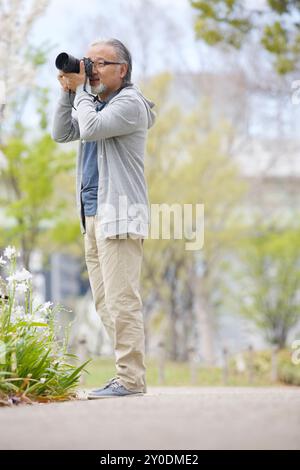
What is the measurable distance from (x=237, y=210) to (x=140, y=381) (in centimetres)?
1458

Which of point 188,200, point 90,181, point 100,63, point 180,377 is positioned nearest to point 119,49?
point 100,63

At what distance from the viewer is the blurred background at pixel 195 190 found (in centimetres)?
1513

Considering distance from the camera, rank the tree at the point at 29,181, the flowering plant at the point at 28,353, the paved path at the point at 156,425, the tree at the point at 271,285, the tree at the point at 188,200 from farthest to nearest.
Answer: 1. the tree at the point at 271,285
2. the tree at the point at 188,200
3. the tree at the point at 29,181
4. the flowering plant at the point at 28,353
5. the paved path at the point at 156,425

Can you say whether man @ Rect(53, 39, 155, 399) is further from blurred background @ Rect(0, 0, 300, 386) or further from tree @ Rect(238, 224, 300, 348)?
tree @ Rect(238, 224, 300, 348)

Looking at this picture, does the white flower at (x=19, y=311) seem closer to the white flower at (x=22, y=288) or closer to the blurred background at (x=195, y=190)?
the white flower at (x=22, y=288)

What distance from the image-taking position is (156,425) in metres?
3.05

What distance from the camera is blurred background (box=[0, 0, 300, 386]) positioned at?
49.6 ft

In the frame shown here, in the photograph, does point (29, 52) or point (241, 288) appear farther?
point (241, 288)

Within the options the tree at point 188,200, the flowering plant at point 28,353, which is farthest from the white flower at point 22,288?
the tree at point 188,200

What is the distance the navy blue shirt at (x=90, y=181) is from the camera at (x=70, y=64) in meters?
0.37

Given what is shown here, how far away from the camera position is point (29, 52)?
13.9 metres

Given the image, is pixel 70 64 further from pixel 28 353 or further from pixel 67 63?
pixel 28 353

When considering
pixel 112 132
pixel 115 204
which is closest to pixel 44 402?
pixel 115 204
